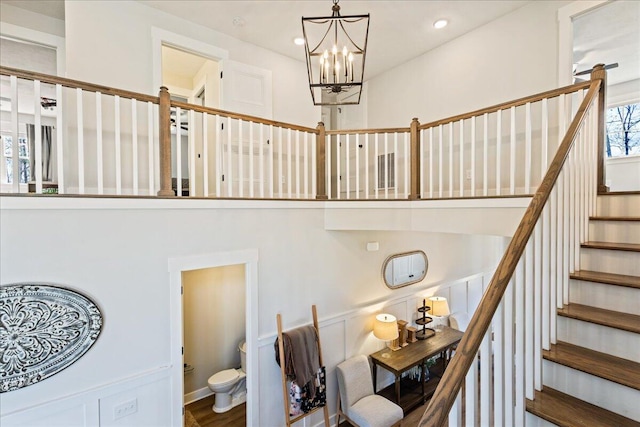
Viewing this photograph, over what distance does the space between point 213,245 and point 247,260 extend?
0.39 m

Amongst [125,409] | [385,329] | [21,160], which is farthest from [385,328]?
[21,160]

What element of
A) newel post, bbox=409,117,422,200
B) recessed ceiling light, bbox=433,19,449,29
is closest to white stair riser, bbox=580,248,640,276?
newel post, bbox=409,117,422,200

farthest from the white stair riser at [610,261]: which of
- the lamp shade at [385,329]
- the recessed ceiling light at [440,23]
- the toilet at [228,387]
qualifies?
the toilet at [228,387]

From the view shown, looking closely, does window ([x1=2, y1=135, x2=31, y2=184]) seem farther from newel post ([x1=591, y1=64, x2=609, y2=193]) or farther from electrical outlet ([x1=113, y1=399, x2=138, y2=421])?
newel post ([x1=591, y1=64, x2=609, y2=193])

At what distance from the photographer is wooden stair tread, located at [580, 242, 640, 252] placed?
5.88 feet

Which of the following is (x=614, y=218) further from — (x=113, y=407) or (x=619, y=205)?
(x=113, y=407)

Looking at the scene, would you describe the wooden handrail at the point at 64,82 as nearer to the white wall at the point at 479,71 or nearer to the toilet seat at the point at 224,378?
the toilet seat at the point at 224,378

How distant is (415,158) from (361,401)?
123 inches

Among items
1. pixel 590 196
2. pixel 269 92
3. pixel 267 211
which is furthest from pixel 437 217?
pixel 269 92

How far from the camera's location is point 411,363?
4.08m

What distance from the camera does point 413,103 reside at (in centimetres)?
485

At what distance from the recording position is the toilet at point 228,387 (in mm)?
3928

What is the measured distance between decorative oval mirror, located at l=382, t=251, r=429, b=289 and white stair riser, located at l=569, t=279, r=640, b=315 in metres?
2.69

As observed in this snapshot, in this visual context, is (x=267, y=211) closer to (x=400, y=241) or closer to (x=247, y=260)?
(x=247, y=260)
